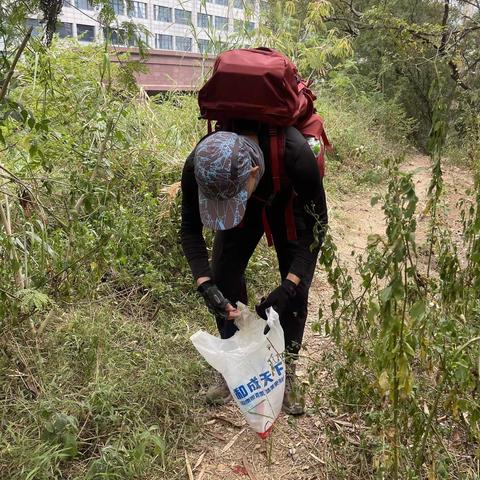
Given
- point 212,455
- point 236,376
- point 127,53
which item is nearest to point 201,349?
point 236,376

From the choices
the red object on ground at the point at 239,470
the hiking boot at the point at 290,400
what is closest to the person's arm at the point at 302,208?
the hiking boot at the point at 290,400

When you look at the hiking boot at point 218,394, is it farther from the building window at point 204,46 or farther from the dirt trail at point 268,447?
the building window at point 204,46

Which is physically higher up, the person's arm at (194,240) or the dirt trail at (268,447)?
the person's arm at (194,240)

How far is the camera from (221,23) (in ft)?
16.1

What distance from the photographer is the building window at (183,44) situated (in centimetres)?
509

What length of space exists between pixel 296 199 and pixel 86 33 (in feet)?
10.8

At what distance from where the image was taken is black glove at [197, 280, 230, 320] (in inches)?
87.2

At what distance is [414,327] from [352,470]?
799 millimetres

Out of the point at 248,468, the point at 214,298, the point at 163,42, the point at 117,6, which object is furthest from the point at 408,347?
the point at 163,42

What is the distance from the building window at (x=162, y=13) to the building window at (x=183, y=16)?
0.09m

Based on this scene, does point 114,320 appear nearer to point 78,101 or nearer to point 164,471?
point 164,471

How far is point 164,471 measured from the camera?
2.03m

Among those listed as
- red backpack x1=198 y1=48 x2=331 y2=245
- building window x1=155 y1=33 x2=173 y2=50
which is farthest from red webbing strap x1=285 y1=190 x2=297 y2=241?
building window x1=155 y1=33 x2=173 y2=50

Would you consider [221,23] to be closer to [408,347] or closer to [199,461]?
[199,461]
